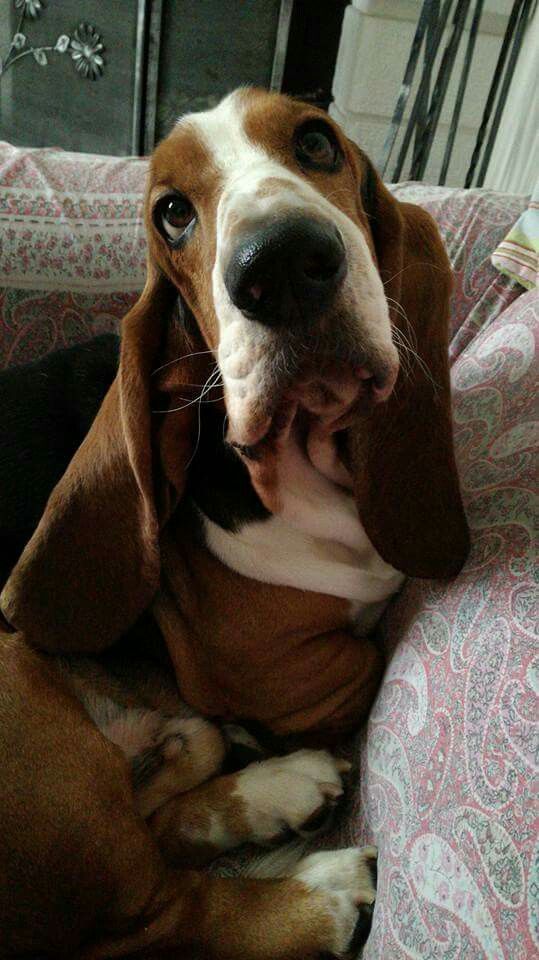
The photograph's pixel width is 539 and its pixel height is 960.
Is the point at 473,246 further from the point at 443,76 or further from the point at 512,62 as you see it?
the point at 512,62

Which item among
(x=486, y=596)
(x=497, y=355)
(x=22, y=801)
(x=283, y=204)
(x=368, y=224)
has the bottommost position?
(x=22, y=801)

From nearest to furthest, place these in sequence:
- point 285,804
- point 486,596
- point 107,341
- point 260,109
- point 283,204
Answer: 1. point 283,204
2. point 486,596
3. point 260,109
4. point 285,804
5. point 107,341

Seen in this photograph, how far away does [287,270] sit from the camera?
885mm

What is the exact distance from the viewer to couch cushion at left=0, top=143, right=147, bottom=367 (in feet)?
6.32

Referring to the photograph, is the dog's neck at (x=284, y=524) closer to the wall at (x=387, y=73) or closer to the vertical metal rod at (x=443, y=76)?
the vertical metal rod at (x=443, y=76)

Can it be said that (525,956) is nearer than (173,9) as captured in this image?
Yes

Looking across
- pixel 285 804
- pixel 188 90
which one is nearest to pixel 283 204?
pixel 285 804

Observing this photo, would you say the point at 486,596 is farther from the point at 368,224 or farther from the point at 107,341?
the point at 107,341

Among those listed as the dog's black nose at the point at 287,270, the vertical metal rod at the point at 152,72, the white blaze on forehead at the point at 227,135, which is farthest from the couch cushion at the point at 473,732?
the vertical metal rod at the point at 152,72

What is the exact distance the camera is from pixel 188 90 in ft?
14.9

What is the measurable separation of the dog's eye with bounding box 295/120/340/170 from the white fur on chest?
0.56 meters

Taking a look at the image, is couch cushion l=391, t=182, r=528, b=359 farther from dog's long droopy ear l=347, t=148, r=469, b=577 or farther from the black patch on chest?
the black patch on chest

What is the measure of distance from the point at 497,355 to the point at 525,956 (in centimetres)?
100

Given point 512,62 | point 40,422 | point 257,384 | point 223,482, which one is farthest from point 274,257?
point 512,62
